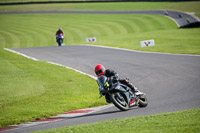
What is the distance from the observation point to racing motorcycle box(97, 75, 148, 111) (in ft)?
37.3

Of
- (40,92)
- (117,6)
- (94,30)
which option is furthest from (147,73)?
(117,6)

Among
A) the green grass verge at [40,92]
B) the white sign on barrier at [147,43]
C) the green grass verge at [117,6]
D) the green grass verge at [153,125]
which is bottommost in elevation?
the green grass verge at [153,125]

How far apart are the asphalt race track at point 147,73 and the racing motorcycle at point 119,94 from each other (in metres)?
0.23

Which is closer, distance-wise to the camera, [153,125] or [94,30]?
[153,125]

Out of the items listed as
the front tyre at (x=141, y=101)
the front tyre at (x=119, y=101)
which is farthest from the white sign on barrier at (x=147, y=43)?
the front tyre at (x=119, y=101)

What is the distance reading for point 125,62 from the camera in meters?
21.9

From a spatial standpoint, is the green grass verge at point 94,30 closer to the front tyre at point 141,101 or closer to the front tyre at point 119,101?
the front tyre at point 141,101

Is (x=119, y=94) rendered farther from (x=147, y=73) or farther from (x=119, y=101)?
(x=147, y=73)

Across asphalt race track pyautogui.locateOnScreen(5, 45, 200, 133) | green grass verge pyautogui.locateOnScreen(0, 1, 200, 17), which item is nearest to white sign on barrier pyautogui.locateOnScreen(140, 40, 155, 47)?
asphalt race track pyautogui.locateOnScreen(5, 45, 200, 133)

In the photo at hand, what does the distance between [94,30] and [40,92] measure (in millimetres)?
38103

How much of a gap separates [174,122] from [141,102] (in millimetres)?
3304

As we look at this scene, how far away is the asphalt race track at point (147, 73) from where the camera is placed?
11.3 m

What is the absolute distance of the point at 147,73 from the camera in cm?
1822

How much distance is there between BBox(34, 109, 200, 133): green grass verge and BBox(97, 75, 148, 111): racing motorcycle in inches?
76.3
